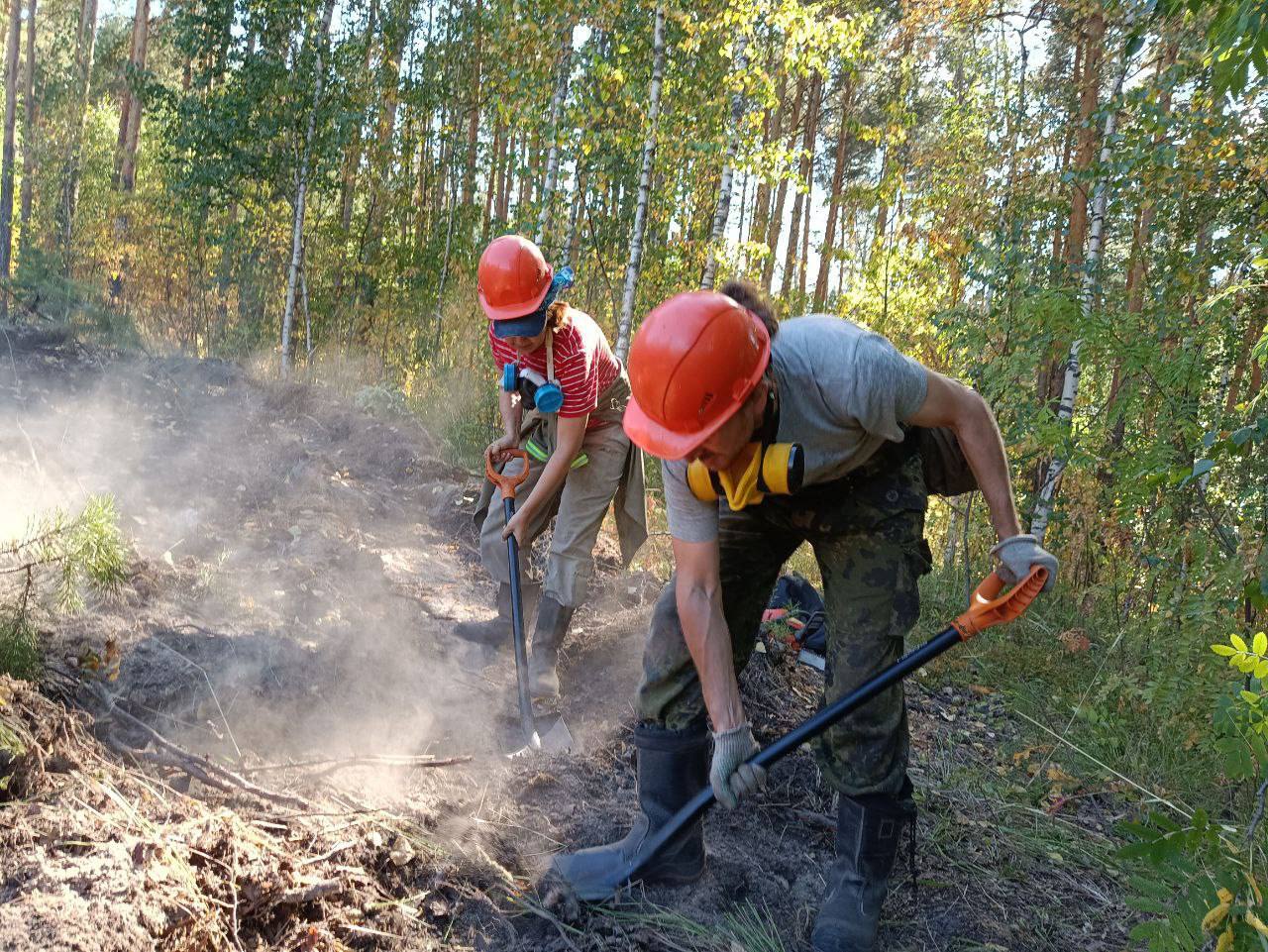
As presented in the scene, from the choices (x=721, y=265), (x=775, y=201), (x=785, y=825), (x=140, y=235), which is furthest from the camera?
(x=775, y=201)

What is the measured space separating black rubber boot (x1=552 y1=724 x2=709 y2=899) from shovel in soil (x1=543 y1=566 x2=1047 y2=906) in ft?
Result: 0.20

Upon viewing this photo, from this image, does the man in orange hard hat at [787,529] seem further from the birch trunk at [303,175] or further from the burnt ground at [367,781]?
the birch trunk at [303,175]

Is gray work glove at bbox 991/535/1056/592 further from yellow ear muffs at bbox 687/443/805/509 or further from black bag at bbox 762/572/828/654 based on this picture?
black bag at bbox 762/572/828/654

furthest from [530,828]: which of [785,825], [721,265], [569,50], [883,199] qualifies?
[883,199]


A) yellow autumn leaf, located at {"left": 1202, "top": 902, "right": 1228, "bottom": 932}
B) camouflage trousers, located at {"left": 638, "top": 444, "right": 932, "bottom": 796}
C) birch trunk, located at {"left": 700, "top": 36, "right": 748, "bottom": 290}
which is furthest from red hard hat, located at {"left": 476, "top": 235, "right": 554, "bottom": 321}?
birch trunk, located at {"left": 700, "top": 36, "right": 748, "bottom": 290}

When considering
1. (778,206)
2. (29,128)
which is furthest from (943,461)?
(29,128)

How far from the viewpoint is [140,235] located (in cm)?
1628

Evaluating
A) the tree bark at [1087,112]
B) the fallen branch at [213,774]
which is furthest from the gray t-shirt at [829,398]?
the tree bark at [1087,112]

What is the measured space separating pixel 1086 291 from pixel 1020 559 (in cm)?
391

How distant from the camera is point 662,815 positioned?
2738mm

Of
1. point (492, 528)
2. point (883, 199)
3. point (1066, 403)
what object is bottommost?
point (492, 528)

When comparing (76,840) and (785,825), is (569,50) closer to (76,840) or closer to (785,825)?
(785,825)

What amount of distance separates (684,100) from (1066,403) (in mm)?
4068

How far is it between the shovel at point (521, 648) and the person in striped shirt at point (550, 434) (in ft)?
0.22
